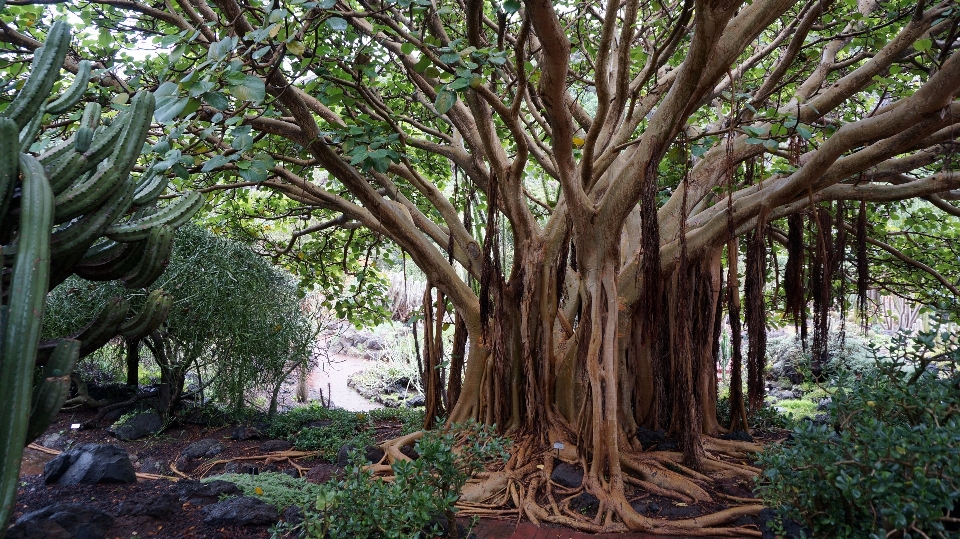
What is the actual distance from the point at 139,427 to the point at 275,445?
1.72 m

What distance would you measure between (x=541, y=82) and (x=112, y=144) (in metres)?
2.31

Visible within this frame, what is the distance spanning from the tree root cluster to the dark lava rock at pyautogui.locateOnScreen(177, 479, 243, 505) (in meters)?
1.10

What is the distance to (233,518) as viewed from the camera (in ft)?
11.3

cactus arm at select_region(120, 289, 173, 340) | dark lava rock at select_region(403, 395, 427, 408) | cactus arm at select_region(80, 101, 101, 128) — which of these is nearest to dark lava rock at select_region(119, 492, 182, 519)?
cactus arm at select_region(120, 289, 173, 340)

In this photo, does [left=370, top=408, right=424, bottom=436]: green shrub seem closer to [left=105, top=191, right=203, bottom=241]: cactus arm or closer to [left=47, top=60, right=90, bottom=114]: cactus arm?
[left=105, top=191, right=203, bottom=241]: cactus arm

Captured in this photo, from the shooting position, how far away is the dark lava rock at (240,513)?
3443mm

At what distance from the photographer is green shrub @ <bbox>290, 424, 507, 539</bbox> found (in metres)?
2.97

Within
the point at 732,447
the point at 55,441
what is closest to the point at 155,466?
the point at 55,441

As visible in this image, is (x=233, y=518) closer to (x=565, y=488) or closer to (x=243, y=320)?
(x=565, y=488)

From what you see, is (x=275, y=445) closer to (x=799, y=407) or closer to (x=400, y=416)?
(x=400, y=416)

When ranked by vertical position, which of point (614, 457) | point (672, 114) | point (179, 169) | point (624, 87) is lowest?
point (614, 457)

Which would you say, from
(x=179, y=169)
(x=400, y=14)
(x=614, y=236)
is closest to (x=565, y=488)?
(x=614, y=236)

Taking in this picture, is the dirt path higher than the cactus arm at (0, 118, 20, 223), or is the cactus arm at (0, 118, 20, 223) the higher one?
the cactus arm at (0, 118, 20, 223)

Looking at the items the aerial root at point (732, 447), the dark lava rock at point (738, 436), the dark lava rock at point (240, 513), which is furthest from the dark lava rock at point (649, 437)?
the dark lava rock at point (240, 513)
